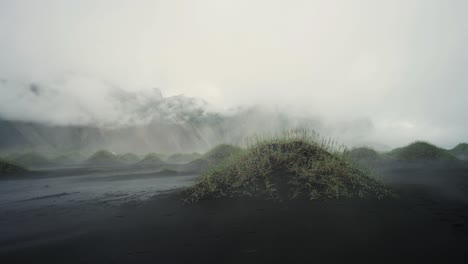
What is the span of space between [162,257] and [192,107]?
120129 millimetres

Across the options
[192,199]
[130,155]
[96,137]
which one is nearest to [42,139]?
[96,137]

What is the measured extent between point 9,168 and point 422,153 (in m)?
39.9

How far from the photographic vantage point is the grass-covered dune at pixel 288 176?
7230 mm

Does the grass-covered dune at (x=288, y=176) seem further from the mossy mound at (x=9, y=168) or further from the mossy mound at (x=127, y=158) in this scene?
the mossy mound at (x=127, y=158)

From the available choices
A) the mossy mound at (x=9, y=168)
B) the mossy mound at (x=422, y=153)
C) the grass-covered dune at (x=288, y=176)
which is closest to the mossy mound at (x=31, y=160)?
the mossy mound at (x=9, y=168)

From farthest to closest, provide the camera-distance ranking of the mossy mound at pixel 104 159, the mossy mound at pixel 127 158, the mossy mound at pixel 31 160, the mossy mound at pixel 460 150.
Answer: the mossy mound at pixel 127 158
the mossy mound at pixel 104 159
the mossy mound at pixel 31 160
the mossy mound at pixel 460 150

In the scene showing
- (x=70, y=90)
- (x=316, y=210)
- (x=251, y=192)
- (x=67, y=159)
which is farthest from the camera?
(x=70, y=90)

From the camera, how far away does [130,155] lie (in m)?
41.4

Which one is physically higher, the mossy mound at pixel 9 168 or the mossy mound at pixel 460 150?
the mossy mound at pixel 460 150

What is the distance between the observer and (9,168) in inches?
725

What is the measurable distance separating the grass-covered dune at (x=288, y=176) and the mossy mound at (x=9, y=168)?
19546 mm

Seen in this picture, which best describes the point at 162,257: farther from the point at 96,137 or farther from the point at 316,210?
the point at 96,137

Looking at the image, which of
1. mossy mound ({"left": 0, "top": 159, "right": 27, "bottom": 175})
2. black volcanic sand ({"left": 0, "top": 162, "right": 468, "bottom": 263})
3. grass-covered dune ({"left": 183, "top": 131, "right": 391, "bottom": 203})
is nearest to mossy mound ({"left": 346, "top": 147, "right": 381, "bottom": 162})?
grass-covered dune ({"left": 183, "top": 131, "right": 391, "bottom": 203})

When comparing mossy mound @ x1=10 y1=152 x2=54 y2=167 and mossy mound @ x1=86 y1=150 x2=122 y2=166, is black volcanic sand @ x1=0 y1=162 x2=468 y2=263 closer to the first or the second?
mossy mound @ x1=86 y1=150 x2=122 y2=166
